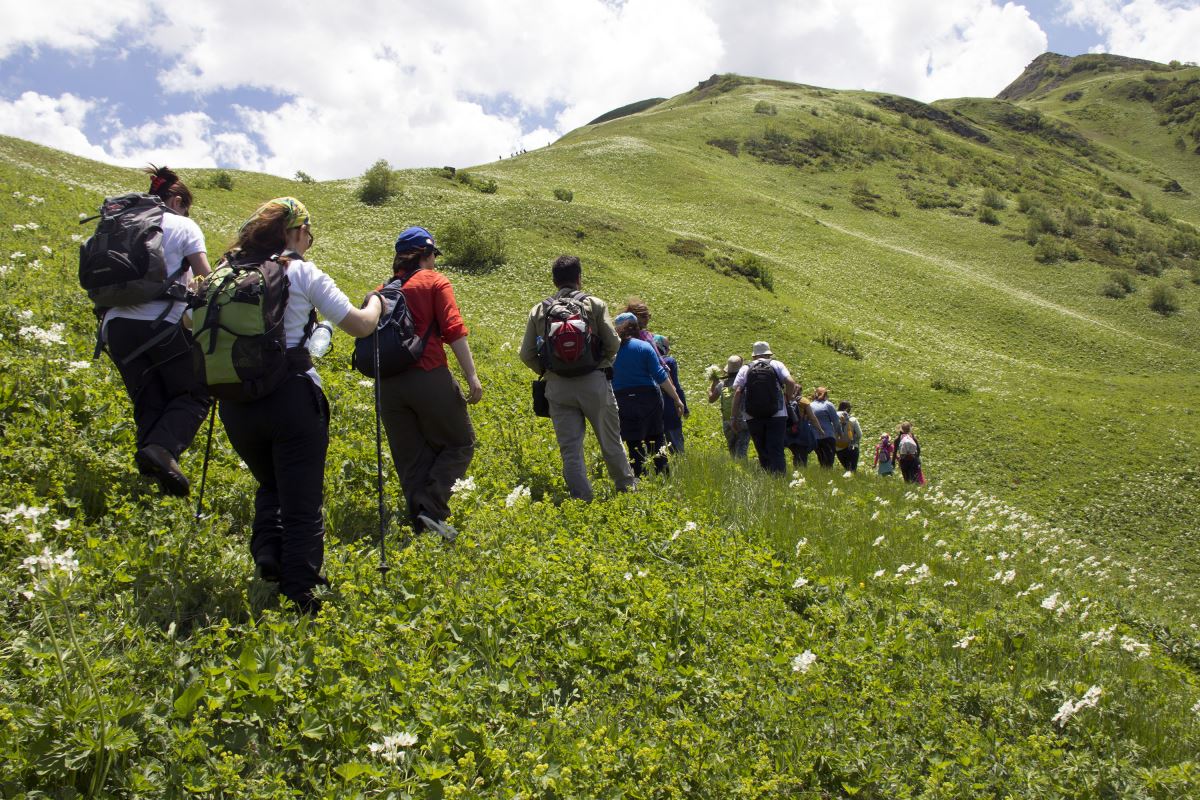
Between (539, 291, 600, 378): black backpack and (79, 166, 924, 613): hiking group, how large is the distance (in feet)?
0.06

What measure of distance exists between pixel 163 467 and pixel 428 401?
1.80m

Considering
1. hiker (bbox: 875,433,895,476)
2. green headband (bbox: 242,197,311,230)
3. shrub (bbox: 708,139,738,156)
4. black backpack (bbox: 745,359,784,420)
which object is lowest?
hiker (bbox: 875,433,895,476)

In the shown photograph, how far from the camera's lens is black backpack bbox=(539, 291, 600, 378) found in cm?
643

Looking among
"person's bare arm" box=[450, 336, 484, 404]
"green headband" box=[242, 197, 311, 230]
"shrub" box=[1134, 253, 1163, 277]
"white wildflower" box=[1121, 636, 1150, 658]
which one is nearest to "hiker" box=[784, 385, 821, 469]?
"white wildflower" box=[1121, 636, 1150, 658]

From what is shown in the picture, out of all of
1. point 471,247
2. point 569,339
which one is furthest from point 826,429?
point 471,247

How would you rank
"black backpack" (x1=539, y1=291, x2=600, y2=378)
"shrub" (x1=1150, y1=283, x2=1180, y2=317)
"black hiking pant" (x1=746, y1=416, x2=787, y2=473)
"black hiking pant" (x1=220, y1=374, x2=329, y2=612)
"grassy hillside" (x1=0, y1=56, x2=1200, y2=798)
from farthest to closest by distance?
"shrub" (x1=1150, y1=283, x2=1180, y2=317), "black hiking pant" (x1=746, y1=416, x2=787, y2=473), "black backpack" (x1=539, y1=291, x2=600, y2=378), "black hiking pant" (x1=220, y1=374, x2=329, y2=612), "grassy hillside" (x1=0, y1=56, x2=1200, y2=798)

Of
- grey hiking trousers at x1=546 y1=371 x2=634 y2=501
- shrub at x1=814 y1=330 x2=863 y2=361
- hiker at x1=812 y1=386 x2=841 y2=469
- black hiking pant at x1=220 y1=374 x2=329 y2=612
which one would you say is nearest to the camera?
black hiking pant at x1=220 y1=374 x2=329 y2=612

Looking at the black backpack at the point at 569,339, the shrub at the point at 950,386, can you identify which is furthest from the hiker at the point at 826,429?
the shrub at the point at 950,386

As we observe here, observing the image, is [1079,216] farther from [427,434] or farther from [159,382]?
[159,382]

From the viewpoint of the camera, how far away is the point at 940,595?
593 cm

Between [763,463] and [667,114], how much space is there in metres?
95.2

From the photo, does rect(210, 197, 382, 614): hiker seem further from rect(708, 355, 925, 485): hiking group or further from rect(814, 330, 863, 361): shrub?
rect(814, 330, 863, 361): shrub

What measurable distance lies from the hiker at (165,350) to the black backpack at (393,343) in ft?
3.96

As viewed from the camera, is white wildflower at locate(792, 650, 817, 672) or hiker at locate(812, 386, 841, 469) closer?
white wildflower at locate(792, 650, 817, 672)
